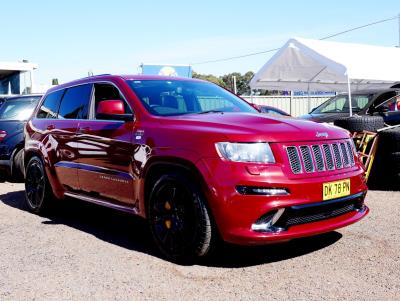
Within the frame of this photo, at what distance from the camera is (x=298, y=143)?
379 centimetres

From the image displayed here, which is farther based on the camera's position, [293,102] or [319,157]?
[293,102]

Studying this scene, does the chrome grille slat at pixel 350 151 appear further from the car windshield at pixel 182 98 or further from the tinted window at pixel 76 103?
the tinted window at pixel 76 103

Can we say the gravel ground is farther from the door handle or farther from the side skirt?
the door handle

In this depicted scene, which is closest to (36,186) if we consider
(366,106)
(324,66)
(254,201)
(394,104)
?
(254,201)

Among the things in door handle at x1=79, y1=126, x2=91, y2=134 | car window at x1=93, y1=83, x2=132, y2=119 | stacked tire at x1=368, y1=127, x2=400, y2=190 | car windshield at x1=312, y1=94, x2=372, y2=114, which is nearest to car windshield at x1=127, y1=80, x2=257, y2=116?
car window at x1=93, y1=83, x2=132, y2=119

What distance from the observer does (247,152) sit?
365cm

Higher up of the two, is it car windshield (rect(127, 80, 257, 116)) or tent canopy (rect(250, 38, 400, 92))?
tent canopy (rect(250, 38, 400, 92))

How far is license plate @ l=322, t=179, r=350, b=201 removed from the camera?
3795 mm

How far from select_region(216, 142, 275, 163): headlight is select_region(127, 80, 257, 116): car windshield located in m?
1.00

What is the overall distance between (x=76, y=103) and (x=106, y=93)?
634 mm

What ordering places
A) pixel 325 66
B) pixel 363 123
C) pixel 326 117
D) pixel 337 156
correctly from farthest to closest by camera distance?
pixel 325 66 < pixel 326 117 < pixel 363 123 < pixel 337 156

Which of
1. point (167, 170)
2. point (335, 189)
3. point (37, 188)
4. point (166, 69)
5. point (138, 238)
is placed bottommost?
point (138, 238)

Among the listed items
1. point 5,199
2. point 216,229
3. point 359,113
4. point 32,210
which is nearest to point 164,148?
point 216,229

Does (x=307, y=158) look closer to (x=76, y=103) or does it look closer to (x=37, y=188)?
(x=76, y=103)
